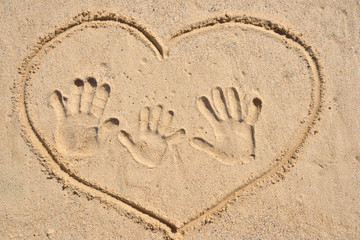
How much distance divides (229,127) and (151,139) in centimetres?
51

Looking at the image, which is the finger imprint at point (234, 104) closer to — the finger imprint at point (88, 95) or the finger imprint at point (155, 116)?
the finger imprint at point (155, 116)

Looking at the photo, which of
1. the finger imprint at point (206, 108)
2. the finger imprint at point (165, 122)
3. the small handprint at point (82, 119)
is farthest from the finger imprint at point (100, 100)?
the finger imprint at point (206, 108)

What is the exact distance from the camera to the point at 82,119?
1.81m

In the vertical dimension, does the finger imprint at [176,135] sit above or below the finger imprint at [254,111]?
below

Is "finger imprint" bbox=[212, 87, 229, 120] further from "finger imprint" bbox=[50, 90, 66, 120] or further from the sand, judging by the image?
"finger imprint" bbox=[50, 90, 66, 120]

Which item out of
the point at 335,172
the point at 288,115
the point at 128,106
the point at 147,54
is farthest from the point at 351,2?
the point at 128,106

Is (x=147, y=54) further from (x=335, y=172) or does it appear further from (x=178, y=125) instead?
(x=335, y=172)

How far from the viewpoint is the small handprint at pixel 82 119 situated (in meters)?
1.80

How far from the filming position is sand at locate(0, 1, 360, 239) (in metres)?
1.80

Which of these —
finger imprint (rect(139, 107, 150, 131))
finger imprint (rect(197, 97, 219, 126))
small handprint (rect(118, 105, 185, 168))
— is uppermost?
finger imprint (rect(197, 97, 219, 126))

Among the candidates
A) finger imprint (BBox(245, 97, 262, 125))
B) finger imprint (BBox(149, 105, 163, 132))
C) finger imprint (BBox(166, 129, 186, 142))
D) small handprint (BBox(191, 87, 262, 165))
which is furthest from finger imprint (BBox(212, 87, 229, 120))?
finger imprint (BBox(149, 105, 163, 132))

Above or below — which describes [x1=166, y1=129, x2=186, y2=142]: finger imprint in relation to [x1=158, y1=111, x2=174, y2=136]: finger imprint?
below

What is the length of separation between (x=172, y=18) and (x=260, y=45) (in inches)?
24.0

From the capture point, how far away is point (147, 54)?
183 centimetres
